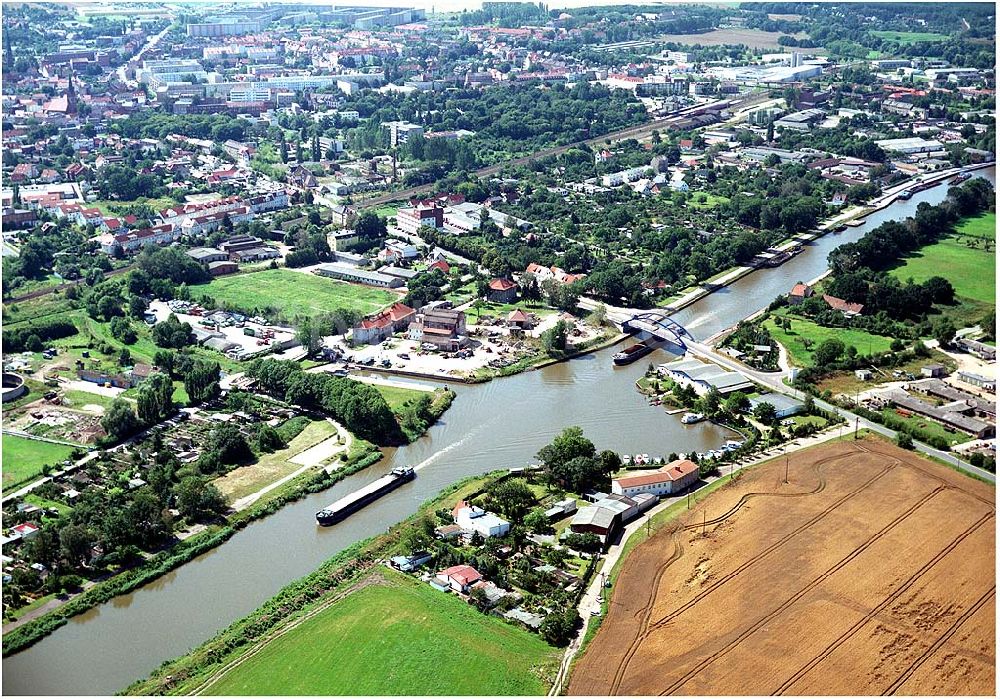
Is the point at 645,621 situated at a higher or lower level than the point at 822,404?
higher

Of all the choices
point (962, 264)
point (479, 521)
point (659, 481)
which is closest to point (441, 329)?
point (659, 481)

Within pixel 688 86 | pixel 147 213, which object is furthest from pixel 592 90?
pixel 147 213

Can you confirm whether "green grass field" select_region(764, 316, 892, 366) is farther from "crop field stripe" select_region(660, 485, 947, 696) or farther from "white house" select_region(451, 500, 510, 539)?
"white house" select_region(451, 500, 510, 539)

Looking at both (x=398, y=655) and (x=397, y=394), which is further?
(x=397, y=394)

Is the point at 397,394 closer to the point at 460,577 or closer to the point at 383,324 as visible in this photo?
the point at 383,324

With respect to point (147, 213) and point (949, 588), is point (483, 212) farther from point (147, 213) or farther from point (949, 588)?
point (949, 588)

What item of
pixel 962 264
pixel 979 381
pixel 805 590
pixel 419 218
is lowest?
pixel 962 264

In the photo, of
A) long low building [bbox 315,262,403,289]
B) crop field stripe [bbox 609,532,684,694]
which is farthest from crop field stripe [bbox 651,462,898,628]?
long low building [bbox 315,262,403,289]
